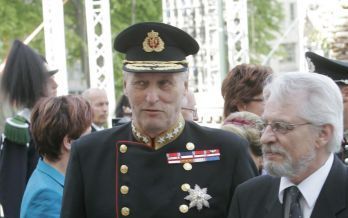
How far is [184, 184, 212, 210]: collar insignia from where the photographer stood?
3990 millimetres

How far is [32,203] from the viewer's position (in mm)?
4625

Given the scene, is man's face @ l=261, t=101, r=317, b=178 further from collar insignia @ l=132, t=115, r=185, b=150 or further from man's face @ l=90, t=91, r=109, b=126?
man's face @ l=90, t=91, r=109, b=126

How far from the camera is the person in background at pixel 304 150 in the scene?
348 centimetres

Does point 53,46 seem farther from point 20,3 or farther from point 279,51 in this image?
point 279,51

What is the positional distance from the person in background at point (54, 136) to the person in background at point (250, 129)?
34.7 inches

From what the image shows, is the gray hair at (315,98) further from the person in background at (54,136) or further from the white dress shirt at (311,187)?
the person in background at (54,136)

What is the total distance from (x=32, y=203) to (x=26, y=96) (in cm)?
217

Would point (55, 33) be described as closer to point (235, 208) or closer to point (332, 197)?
point (235, 208)

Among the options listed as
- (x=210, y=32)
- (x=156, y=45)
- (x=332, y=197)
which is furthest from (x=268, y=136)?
A: (x=210, y=32)

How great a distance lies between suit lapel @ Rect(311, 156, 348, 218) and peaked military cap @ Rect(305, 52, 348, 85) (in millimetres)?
1556

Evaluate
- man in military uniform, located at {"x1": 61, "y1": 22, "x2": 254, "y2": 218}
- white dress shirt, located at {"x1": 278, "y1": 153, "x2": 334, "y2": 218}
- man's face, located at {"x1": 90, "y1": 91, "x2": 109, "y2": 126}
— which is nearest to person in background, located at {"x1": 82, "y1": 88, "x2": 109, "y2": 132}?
man's face, located at {"x1": 90, "y1": 91, "x2": 109, "y2": 126}

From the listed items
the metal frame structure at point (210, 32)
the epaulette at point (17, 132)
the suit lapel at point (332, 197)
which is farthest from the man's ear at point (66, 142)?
the metal frame structure at point (210, 32)

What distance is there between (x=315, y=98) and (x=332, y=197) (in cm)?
41

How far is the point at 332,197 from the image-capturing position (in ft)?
11.4
